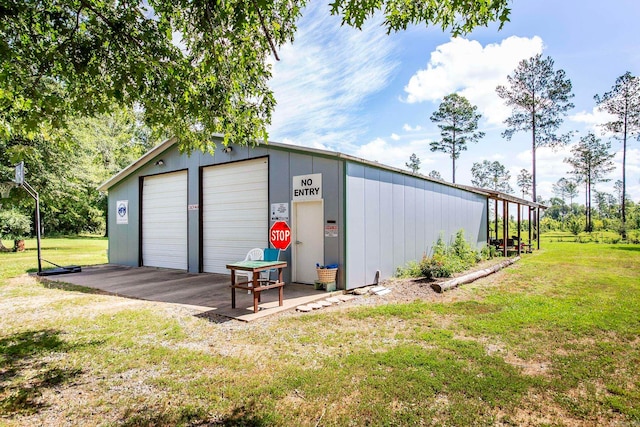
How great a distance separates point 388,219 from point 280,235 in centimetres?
277

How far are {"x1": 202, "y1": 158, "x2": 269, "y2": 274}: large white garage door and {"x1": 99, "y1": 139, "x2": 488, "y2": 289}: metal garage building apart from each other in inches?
1.1

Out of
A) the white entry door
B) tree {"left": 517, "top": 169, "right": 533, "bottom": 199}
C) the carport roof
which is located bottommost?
the white entry door

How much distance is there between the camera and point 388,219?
875 centimetres

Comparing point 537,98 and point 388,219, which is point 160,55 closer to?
point 388,219

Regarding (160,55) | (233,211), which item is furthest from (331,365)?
(233,211)

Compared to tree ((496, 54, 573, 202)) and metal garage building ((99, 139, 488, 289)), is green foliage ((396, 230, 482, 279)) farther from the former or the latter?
tree ((496, 54, 573, 202))

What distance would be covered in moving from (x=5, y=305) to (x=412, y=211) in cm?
950

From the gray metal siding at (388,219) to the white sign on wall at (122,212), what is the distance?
32.4 feet

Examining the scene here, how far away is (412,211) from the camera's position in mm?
9922

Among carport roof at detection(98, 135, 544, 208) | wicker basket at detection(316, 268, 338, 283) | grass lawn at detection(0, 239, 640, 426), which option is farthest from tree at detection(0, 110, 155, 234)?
wicker basket at detection(316, 268, 338, 283)

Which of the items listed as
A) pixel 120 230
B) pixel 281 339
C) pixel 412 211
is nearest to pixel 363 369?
pixel 281 339

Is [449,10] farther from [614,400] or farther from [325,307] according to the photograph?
[325,307]

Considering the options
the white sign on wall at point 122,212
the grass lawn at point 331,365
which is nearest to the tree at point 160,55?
the grass lawn at point 331,365

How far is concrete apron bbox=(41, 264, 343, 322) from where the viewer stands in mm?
6152
